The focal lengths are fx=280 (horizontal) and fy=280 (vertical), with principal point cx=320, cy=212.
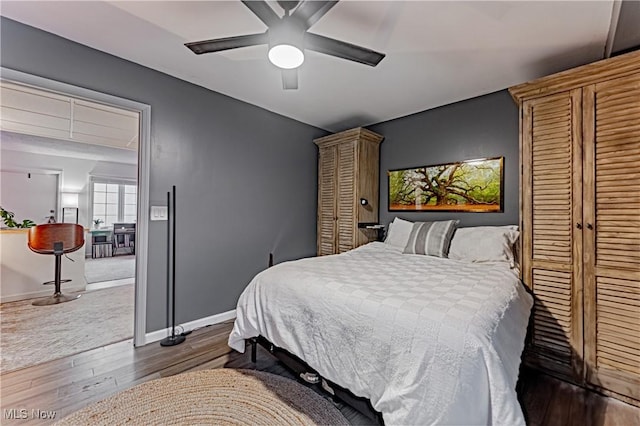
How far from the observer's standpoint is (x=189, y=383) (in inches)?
75.1

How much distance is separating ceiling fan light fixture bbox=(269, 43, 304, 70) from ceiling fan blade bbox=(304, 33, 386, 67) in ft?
0.29

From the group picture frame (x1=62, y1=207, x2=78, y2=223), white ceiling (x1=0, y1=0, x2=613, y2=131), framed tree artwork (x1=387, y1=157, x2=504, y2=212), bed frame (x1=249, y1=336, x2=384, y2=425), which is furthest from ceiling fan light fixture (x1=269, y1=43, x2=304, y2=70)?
picture frame (x1=62, y1=207, x2=78, y2=223)

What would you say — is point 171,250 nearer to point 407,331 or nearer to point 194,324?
point 194,324

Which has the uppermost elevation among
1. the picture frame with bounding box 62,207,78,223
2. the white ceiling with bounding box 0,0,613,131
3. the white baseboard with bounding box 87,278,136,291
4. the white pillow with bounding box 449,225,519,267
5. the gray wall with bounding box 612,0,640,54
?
the white ceiling with bounding box 0,0,613,131

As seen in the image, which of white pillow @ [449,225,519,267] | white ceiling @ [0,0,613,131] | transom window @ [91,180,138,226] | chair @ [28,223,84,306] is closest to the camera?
white ceiling @ [0,0,613,131]

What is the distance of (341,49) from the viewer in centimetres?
176

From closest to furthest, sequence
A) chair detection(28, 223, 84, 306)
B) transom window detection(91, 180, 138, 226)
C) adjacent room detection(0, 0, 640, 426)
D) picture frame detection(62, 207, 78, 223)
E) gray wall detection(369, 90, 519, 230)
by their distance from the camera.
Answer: adjacent room detection(0, 0, 640, 426) < gray wall detection(369, 90, 519, 230) < chair detection(28, 223, 84, 306) < picture frame detection(62, 207, 78, 223) < transom window detection(91, 180, 138, 226)

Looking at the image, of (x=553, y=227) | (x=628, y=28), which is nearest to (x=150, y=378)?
(x=553, y=227)

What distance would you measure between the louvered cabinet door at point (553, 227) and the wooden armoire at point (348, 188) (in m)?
1.82

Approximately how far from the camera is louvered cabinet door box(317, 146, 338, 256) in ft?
13.1

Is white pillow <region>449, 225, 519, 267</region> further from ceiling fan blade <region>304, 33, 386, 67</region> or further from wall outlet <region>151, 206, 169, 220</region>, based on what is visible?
wall outlet <region>151, 206, 169, 220</region>

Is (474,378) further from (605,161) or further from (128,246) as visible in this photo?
(128,246)

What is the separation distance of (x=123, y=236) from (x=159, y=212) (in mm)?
7016

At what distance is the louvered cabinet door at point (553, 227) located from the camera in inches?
80.7
